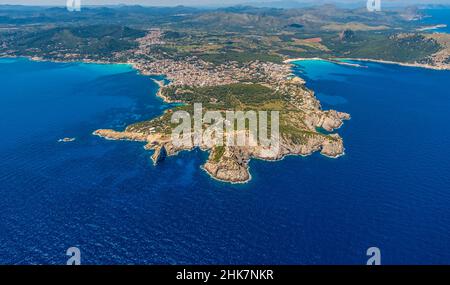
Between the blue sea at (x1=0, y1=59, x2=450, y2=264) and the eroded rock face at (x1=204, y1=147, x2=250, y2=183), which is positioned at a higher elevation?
the eroded rock face at (x1=204, y1=147, x2=250, y2=183)

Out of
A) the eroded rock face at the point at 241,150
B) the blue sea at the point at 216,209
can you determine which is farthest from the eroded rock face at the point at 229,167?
the blue sea at the point at 216,209

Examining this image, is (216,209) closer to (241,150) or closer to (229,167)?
(229,167)

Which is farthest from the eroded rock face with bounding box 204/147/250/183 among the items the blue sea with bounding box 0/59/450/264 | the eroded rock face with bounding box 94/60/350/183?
the blue sea with bounding box 0/59/450/264

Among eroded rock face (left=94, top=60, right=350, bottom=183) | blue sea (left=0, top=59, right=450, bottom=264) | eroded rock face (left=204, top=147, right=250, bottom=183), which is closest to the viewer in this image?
blue sea (left=0, top=59, right=450, bottom=264)

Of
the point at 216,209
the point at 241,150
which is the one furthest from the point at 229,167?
the point at 216,209

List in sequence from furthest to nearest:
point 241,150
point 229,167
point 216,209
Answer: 1. point 241,150
2. point 229,167
3. point 216,209

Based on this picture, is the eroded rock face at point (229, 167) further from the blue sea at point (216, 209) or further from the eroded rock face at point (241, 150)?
the blue sea at point (216, 209)

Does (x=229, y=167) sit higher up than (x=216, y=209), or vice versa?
(x=229, y=167)

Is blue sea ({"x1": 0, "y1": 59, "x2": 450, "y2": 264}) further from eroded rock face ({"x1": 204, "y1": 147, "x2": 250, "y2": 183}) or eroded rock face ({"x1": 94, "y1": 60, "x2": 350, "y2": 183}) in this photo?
eroded rock face ({"x1": 94, "y1": 60, "x2": 350, "y2": 183})

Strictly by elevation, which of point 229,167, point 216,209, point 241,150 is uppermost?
point 241,150

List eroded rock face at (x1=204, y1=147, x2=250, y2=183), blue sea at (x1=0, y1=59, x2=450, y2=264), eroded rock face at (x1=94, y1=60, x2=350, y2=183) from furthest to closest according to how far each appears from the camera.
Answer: eroded rock face at (x1=94, y1=60, x2=350, y2=183) < eroded rock face at (x1=204, y1=147, x2=250, y2=183) < blue sea at (x1=0, y1=59, x2=450, y2=264)

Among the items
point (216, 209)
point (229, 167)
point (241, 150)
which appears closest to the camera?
point (216, 209)

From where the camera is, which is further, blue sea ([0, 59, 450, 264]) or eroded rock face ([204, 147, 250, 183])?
eroded rock face ([204, 147, 250, 183])
